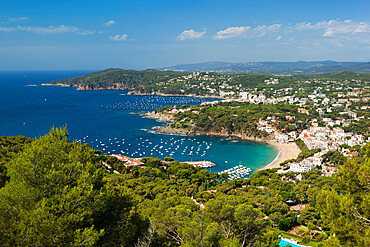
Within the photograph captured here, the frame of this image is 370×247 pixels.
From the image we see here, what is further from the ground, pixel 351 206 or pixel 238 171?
pixel 351 206

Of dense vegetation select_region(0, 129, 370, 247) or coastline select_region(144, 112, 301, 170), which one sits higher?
dense vegetation select_region(0, 129, 370, 247)

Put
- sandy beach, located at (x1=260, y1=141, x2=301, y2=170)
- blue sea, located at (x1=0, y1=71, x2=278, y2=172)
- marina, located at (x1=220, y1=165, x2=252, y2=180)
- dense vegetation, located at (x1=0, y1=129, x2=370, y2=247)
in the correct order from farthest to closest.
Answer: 1. blue sea, located at (x1=0, y1=71, x2=278, y2=172)
2. sandy beach, located at (x1=260, y1=141, x2=301, y2=170)
3. marina, located at (x1=220, y1=165, x2=252, y2=180)
4. dense vegetation, located at (x1=0, y1=129, x2=370, y2=247)

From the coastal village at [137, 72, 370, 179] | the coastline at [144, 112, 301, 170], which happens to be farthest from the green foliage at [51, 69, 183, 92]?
the coastline at [144, 112, 301, 170]

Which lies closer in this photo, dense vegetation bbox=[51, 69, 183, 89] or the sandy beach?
the sandy beach

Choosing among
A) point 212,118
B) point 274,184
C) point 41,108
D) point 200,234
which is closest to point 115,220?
point 200,234

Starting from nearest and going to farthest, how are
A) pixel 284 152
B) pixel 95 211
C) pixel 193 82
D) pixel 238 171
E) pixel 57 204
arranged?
pixel 57 204 < pixel 95 211 < pixel 238 171 < pixel 284 152 < pixel 193 82

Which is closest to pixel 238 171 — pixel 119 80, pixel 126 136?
pixel 126 136

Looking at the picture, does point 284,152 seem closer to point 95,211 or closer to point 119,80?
point 95,211

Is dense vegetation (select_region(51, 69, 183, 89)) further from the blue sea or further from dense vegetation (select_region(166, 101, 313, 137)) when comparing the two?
dense vegetation (select_region(166, 101, 313, 137))

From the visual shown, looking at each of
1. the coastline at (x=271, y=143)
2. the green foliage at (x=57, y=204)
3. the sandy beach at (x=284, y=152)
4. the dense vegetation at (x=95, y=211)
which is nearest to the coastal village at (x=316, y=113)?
the sandy beach at (x=284, y=152)
